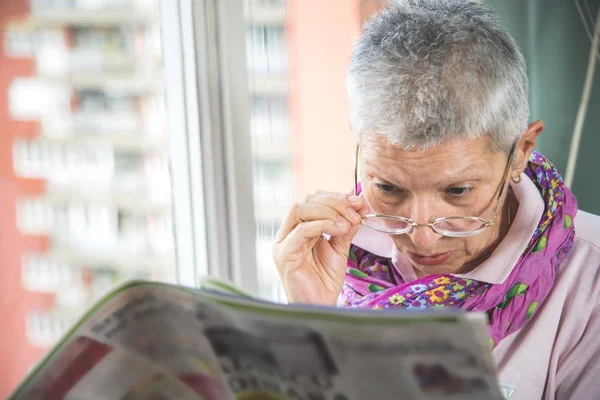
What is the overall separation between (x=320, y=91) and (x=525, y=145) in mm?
1088

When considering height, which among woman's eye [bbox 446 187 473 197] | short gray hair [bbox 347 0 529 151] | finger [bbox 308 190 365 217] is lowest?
finger [bbox 308 190 365 217]

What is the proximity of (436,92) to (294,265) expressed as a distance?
471 mm

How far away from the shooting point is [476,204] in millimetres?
1257

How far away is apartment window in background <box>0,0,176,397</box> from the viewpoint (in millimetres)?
1627

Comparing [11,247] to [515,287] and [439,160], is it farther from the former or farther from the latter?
[515,287]

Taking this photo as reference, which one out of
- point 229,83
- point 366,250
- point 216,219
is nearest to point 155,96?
point 229,83

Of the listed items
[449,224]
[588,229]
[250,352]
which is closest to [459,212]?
[449,224]

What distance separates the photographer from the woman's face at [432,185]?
119 centimetres

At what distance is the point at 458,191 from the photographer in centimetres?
124

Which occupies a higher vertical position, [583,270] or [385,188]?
[385,188]

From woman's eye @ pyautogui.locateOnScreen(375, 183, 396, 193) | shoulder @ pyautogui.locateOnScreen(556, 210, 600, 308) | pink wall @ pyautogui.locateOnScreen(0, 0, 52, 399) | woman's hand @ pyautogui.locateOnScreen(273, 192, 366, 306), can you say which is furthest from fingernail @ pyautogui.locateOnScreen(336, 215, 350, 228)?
pink wall @ pyautogui.locateOnScreen(0, 0, 52, 399)

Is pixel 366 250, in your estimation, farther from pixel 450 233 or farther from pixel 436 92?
pixel 436 92

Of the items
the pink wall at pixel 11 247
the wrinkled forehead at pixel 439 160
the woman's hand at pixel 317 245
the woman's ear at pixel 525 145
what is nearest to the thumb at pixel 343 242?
the woman's hand at pixel 317 245

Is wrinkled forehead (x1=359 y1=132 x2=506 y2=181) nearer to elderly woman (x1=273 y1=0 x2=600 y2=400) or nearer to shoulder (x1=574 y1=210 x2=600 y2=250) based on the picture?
elderly woman (x1=273 y1=0 x2=600 y2=400)
